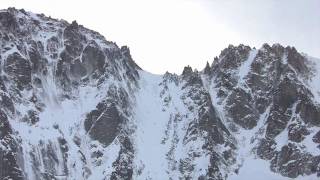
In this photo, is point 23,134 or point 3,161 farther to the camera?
point 23,134

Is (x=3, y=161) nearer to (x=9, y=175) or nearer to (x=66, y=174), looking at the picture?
(x=9, y=175)

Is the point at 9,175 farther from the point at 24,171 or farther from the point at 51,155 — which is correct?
the point at 51,155

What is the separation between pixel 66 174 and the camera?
199375 mm

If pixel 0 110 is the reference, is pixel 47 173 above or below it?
below

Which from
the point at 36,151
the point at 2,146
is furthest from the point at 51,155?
the point at 2,146

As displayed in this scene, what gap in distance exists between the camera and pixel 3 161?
603 feet

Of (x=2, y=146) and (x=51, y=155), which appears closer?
(x=2, y=146)

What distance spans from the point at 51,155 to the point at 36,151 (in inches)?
209

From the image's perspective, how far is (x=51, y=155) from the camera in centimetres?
19975

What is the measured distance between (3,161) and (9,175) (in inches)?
152

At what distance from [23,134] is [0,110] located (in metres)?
9.27

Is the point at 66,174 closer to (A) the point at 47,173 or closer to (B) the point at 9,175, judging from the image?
(A) the point at 47,173

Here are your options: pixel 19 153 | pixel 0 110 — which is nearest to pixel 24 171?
pixel 19 153

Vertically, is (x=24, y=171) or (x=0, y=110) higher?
(x=0, y=110)
